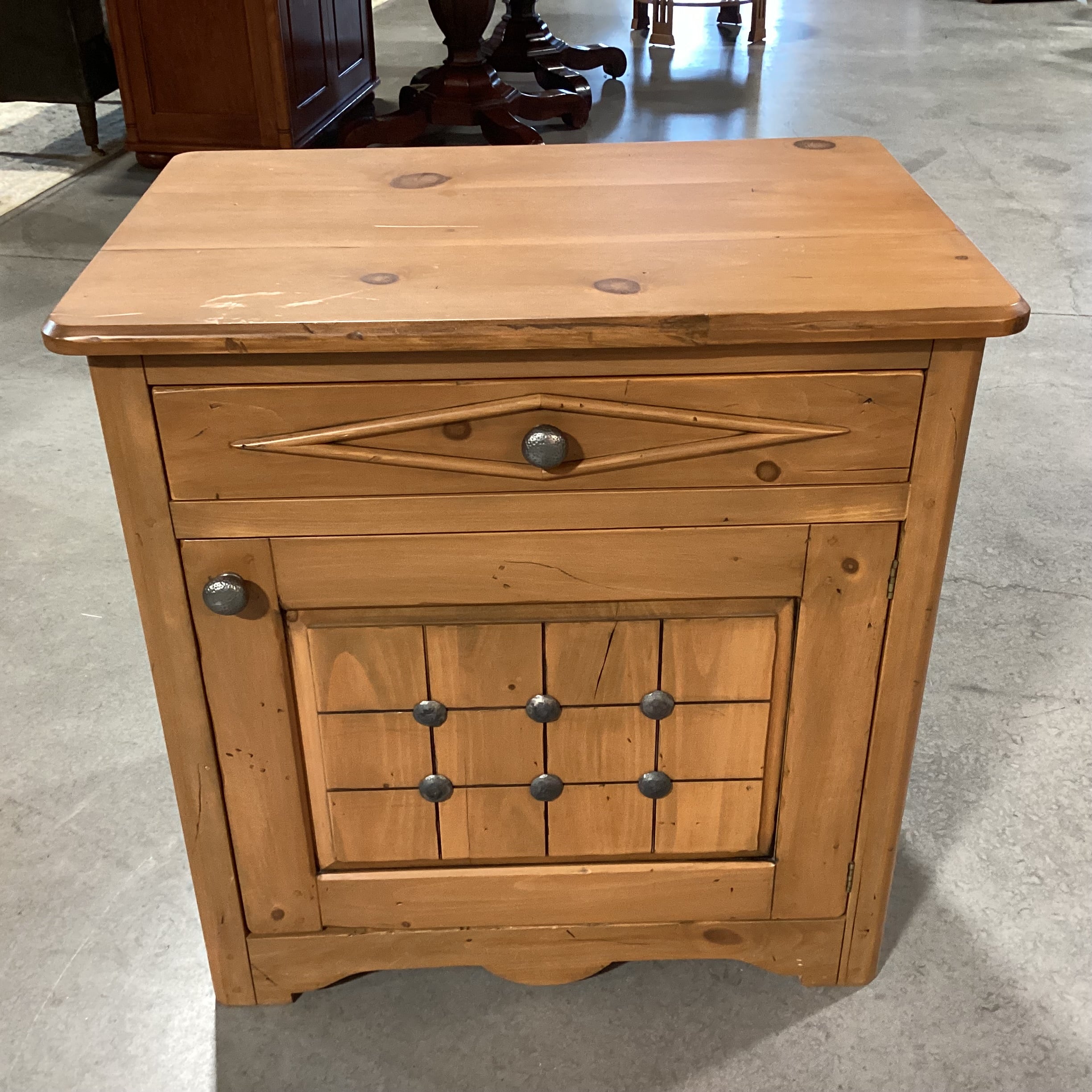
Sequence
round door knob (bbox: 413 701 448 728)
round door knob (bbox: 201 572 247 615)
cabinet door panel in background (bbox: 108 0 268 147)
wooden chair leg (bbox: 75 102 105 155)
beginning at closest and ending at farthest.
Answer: round door knob (bbox: 201 572 247 615)
round door knob (bbox: 413 701 448 728)
cabinet door panel in background (bbox: 108 0 268 147)
wooden chair leg (bbox: 75 102 105 155)

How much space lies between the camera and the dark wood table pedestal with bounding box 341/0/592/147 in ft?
12.9

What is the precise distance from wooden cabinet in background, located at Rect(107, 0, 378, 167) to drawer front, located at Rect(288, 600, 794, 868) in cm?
300

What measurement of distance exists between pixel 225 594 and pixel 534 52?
13.8 feet

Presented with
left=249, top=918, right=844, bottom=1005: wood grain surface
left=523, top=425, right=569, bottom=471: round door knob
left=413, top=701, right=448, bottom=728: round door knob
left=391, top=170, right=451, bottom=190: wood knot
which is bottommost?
left=249, top=918, right=844, bottom=1005: wood grain surface

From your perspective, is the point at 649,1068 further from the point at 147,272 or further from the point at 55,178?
the point at 55,178

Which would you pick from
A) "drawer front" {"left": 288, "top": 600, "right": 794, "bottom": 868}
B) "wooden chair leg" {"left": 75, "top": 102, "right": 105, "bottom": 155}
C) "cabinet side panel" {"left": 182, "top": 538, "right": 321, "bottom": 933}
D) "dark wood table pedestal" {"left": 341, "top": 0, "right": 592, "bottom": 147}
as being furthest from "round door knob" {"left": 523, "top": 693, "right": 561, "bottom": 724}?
"wooden chair leg" {"left": 75, "top": 102, "right": 105, "bottom": 155}

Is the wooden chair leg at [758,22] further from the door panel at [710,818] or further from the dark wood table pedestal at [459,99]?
the door panel at [710,818]

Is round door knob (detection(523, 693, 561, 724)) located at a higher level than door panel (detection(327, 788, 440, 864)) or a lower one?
higher

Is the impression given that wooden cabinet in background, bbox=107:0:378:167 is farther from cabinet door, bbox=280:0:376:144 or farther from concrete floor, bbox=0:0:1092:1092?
concrete floor, bbox=0:0:1092:1092

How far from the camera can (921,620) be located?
1098 mm

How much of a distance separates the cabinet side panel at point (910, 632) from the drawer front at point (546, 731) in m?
0.10

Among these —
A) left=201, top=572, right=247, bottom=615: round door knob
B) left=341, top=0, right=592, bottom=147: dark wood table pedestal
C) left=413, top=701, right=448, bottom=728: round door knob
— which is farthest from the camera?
left=341, top=0, right=592, bottom=147: dark wood table pedestal

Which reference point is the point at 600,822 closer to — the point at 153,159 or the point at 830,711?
the point at 830,711

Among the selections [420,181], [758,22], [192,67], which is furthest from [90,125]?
[420,181]
